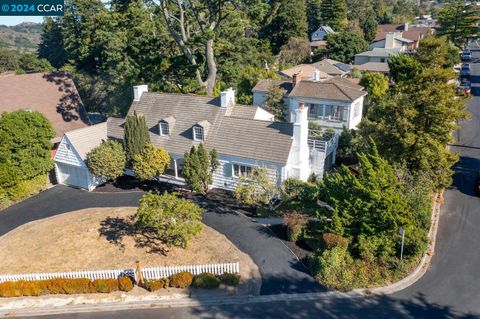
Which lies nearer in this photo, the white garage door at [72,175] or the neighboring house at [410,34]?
the white garage door at [72,175]

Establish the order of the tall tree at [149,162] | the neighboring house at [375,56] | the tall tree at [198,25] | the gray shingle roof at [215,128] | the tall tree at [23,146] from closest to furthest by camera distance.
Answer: the gray shingle roof at [215,128], the tall tree at [23,146], the tall tree at [149,162], the tall tree at [198,25], the neighboring house at [375,56]

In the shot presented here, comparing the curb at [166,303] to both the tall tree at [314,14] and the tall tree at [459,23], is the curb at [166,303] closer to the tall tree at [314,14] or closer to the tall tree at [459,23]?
the tall tree at [459,23]

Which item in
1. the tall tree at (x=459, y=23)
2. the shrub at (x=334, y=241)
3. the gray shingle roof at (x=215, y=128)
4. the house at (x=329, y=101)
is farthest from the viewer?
the tall tree at (x=459, y=23)

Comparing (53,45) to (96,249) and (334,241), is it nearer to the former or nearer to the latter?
(96,249)

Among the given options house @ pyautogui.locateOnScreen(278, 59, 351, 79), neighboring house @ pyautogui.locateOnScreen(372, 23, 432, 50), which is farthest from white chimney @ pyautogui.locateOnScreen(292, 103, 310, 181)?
neighboring house @ pyautogui.locateOnScreen(372, 23, 432, 50)

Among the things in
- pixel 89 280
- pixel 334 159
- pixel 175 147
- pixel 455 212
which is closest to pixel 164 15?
pixel 175 147

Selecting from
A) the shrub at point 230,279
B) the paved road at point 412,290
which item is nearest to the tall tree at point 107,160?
the paved road at point 412,290
